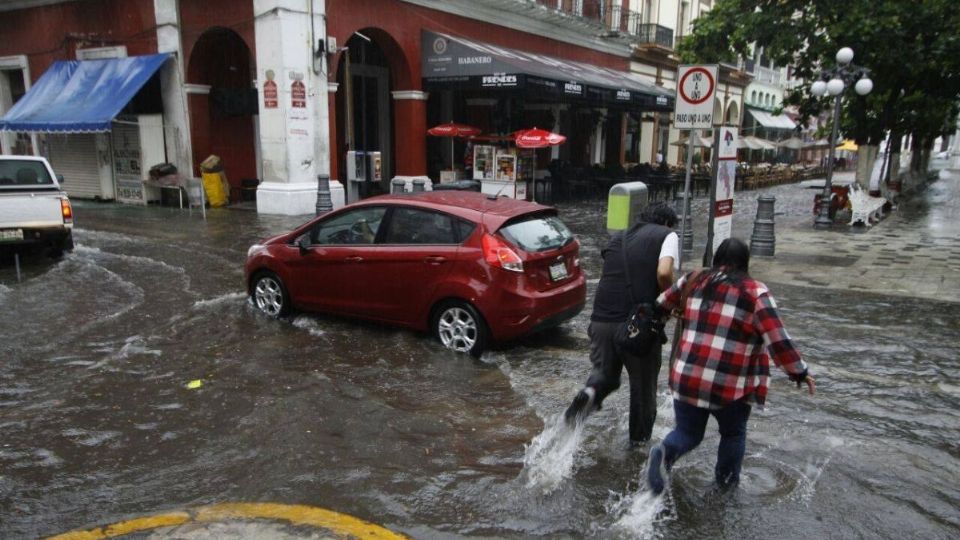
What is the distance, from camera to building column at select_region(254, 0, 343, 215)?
16188mm

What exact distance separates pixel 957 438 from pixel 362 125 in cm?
1907

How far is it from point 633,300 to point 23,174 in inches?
405

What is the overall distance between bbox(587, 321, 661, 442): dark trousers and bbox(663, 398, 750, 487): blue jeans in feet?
1.93

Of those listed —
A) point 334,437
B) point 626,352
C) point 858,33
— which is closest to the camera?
point 626,352

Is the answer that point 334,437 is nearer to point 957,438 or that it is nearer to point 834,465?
point 834,465

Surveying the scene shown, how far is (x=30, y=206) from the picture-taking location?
10.4m

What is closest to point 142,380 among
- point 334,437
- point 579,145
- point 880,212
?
point 334,437

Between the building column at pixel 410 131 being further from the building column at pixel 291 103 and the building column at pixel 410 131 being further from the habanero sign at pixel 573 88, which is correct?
the habanero sign at pixel 573 88

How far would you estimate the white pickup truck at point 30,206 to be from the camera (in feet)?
33.4

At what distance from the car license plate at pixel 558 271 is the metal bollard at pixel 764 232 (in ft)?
22.1

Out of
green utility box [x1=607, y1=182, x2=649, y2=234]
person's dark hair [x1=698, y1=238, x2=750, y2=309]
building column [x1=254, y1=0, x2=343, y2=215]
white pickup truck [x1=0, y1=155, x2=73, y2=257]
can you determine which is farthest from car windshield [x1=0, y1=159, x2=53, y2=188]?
person's dark hair [x1=698, y1=238, x2=750, y2=309]

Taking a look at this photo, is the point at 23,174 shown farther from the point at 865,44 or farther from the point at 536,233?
the point at 865,44

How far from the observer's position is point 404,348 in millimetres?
6945

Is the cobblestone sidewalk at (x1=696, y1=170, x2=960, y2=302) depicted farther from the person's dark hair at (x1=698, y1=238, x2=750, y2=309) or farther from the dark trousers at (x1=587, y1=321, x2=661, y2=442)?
the person's dark hair at (x1=698, y1=238, x2=750, y2=309)
